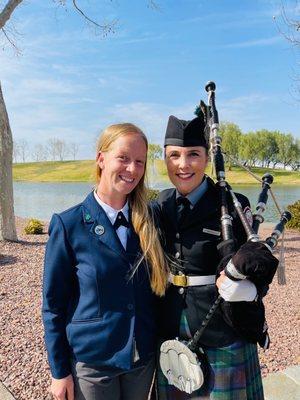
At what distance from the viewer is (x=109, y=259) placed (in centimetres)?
186

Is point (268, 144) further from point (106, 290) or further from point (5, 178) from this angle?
point (106, 290)

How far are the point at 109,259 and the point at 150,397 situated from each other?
851mm

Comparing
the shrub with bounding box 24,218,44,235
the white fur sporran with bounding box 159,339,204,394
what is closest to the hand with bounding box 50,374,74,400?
the white fur sporran with bounding box 159,339,204,394

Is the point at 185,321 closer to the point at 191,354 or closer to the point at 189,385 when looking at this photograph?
the point at 191,354

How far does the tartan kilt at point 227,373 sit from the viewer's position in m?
1.89

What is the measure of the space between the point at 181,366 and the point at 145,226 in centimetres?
66

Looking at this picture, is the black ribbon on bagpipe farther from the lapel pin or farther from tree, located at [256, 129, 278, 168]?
tree, located at [256, 129, 278, 168]

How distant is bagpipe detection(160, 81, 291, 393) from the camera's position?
1.59 m

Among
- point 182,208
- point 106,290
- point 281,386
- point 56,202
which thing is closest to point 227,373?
point 106,290

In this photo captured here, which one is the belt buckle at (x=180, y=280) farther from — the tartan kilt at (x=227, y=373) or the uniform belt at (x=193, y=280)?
the tartan kilt at (x=227, y=373)

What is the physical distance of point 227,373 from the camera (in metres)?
1.89

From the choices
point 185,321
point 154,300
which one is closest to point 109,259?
point 154,300

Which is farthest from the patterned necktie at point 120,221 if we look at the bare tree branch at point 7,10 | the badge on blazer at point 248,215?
the bare tree branch at point 7,10

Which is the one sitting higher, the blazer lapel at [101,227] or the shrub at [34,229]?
the blazer lapel at [101,227]
